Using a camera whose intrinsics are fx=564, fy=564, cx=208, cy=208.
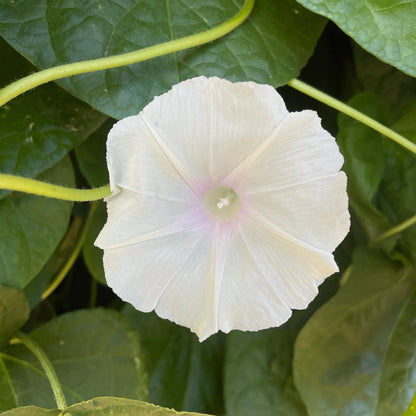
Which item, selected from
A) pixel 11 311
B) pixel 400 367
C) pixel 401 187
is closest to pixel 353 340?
pixel 400 367

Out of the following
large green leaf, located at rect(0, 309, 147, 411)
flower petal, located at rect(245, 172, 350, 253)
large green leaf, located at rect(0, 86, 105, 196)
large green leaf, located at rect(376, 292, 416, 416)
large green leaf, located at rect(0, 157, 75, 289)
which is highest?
flower petal, located at rect(245, 172, 350, 253)

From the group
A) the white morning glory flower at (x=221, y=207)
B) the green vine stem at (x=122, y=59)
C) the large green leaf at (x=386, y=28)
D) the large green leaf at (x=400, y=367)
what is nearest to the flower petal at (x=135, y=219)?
the white morning glory flower at (x=221, y=207)

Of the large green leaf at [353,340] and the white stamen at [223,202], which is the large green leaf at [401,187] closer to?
the large green leaf at [353,340]

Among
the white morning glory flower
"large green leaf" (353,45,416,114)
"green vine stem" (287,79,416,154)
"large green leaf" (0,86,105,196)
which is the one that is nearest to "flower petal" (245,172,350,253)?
the white morning glory flower

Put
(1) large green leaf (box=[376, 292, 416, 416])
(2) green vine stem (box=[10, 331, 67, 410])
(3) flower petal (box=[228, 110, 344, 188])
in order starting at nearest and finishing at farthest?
(3) flower petal (box=[228, 110, 344, 188]) < (2) green vine stem (box=[10, 331, 67, 410]) < (1) large green leaf (box=[376, 292, 416, 416])

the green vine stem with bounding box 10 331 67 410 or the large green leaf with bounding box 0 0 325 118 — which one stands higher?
the large green leaf with bounding box 0 0 325 118

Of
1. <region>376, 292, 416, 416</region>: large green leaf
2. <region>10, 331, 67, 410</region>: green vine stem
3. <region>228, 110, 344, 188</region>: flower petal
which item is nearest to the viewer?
<region>228, 110, 344, 188</region>: flower petal

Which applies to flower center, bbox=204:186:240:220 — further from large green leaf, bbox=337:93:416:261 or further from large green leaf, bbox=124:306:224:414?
large green leaf, bbox=124:306:224:414
